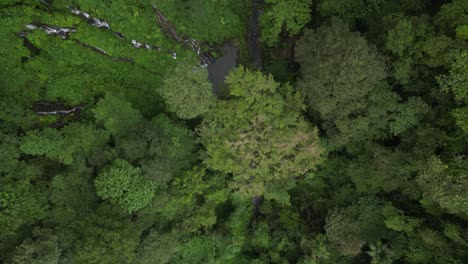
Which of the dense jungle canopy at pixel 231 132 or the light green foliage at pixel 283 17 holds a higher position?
the light green foliage at pixel 283 17

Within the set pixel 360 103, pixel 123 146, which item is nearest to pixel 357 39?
pixel 360 103

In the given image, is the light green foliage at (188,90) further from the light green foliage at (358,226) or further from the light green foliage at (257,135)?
the light green foliage at (358,226)

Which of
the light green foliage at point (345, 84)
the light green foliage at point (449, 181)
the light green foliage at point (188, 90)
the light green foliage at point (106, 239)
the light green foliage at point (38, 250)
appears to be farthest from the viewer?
the light green foliage at point (188, 90)

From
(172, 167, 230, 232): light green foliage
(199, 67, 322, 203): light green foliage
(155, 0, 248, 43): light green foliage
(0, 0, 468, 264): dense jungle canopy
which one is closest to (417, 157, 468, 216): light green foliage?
(0, 0, 468, 264): dense jungle canopy

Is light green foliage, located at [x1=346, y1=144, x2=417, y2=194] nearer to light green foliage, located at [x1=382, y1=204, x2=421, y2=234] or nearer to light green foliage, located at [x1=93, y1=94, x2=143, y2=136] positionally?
light green foliage, located at [x1=382, y1=204, x2=421, y2=234]

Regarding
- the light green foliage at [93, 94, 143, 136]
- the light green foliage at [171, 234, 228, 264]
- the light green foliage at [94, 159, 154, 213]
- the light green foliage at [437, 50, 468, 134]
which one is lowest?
the light green foliage at [171, 234, 228, 264]

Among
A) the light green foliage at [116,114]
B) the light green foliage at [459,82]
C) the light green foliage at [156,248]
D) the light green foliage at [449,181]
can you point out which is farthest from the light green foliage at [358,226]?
the light green foliage at [116,114]

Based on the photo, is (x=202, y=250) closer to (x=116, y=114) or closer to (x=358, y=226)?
(x=358, y=226)
